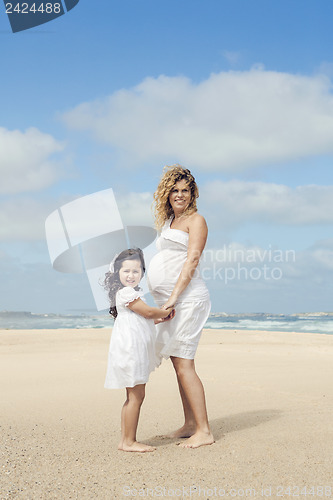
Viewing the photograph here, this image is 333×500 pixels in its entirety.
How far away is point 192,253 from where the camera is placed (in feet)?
13.9

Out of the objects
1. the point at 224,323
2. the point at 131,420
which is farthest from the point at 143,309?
the point at 224,323

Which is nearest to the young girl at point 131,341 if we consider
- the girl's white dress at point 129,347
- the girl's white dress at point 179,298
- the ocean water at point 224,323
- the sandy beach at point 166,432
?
the girl's white dress at point 129,347

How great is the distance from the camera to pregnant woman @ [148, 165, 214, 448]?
4.21 metres

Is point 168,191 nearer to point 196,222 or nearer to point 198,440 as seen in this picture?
point 196,222

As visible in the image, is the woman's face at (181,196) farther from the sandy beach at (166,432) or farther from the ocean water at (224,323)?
the ocean water at (224,323)

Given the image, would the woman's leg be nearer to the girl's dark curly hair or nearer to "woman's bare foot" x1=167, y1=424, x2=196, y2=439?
"woman's bare foot" x1=167, y1=424, x2=196, y2=439

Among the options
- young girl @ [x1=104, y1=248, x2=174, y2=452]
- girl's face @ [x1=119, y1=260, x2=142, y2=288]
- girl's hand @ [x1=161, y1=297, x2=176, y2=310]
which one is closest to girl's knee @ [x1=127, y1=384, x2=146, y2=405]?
young girl @ [x1=104, y1=248, x2=174, y2=452]

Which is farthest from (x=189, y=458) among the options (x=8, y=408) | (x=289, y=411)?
(x=8, y=408)

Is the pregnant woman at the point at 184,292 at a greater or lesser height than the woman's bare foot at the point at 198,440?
greater

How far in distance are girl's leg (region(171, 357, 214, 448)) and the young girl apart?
30 cm

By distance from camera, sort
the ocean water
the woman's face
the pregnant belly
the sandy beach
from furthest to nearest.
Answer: the ocean water
the woman's face
the pregnant belly
the sandy beach

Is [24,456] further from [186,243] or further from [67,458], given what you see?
[186,243]

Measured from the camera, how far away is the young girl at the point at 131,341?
13.1 feet

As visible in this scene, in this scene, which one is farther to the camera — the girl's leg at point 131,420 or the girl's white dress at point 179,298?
the girl's white dress at point 179,298
